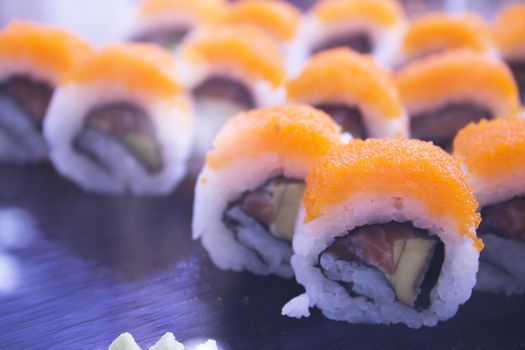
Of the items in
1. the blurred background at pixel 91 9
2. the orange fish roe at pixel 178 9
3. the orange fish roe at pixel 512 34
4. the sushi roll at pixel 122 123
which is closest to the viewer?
the sushi roll at pixel 122 123

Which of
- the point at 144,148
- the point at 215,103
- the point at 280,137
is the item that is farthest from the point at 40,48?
the point at 280,137

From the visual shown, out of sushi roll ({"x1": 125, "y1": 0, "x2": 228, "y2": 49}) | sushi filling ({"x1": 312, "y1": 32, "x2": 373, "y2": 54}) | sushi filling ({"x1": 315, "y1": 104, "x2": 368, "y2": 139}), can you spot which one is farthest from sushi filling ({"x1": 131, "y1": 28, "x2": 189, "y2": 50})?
sushi filling ({"x1": 315, "y1": 104, "x2": 368, "y2": 139})

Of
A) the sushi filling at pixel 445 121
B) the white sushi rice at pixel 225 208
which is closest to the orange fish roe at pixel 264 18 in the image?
the sushi filling at pixel 445 121

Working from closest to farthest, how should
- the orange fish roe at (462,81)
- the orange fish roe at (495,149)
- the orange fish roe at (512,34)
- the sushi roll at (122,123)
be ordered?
the orange fish roe at (495,149) < the orange fish roe at (462,81) < the sushi roll at (122,123) < the orange fish roe at (512,34)

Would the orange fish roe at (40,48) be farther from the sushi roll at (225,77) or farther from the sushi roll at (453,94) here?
the sushi roll at (453,94)

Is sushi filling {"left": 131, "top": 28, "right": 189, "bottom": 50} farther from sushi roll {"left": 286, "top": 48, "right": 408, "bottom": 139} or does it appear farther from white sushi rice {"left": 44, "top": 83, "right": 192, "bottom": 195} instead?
sushi roll {"left": 286, "top": 48, "right": 408, "bottom": 139}

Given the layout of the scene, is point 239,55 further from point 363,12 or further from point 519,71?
point 519,71

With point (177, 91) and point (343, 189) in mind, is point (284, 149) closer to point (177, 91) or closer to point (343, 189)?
point (343, 189)

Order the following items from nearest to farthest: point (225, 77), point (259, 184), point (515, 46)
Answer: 1. point (259, 184)
2. point (225, 77)
3. point (515, 46)

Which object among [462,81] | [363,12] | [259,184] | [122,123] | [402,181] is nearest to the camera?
[402,181]
